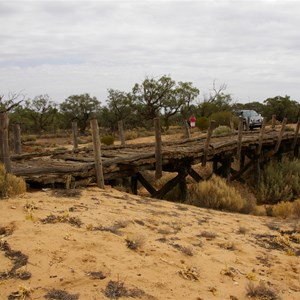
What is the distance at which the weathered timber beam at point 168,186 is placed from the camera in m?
9.62

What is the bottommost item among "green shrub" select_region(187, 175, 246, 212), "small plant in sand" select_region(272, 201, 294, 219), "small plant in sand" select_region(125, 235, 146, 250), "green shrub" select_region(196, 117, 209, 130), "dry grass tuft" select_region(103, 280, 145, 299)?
"small plant in sand" select_region(272, 201, 294, 219)

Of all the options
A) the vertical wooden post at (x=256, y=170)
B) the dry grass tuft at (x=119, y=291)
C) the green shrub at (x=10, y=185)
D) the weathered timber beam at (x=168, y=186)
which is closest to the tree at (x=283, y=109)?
the vertical wooden post at (x=256, y=170)

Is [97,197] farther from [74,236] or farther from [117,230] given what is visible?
[74,236]

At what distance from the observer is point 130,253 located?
4.43 metres

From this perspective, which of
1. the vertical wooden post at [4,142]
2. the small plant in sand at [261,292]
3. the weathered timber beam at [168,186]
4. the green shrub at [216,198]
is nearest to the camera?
the small plant in sand at [261,292]

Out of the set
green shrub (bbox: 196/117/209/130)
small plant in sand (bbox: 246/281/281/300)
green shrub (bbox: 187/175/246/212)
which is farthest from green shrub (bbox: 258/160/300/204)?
green shrub (bbox: 196/117/209/130)

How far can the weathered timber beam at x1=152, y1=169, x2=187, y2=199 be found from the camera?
9617 millimetres

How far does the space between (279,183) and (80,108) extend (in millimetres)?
31523

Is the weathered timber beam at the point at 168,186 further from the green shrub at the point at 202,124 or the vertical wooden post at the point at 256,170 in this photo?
the green shrub at the point at 202,124

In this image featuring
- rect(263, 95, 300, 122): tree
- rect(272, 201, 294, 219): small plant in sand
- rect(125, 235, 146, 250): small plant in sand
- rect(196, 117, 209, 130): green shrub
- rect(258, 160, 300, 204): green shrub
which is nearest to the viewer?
rect(125, 235, 146, 250): small plant in sand

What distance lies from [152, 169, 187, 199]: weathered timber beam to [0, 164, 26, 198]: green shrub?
410 cm

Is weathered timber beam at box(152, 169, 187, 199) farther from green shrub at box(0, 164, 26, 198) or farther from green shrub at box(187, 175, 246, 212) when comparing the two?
green shrub at box(0, 164, 26, 198)

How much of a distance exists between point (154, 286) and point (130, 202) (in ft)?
10.00

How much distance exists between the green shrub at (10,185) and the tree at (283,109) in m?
34.9
